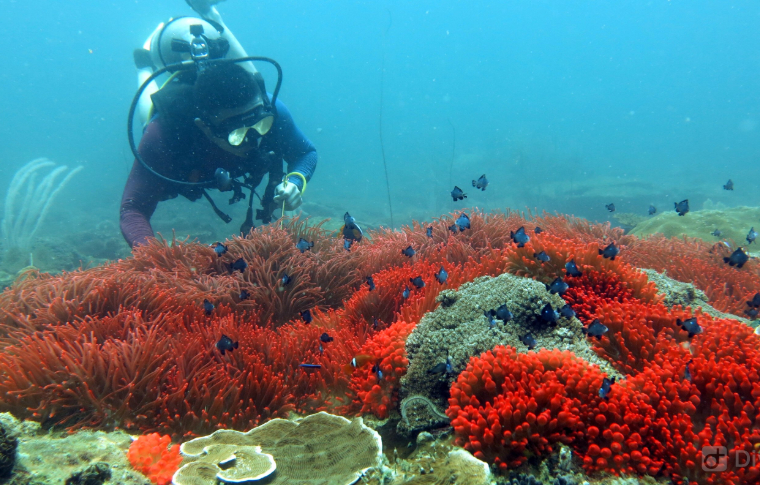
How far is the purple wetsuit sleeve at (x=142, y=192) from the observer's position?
20.6 feet

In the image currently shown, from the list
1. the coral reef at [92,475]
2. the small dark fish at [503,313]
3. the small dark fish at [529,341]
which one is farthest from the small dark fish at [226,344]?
the small dark fish at [529,341]

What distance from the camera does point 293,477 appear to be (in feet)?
6.56

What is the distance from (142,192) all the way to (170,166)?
2.26 ft

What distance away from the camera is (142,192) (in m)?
6.55

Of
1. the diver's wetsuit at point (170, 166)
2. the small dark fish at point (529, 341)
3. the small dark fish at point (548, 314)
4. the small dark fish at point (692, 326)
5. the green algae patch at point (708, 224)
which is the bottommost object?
the green algae patch at point (708, 224)

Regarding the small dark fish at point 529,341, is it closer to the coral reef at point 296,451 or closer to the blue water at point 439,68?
the coral reef at point 296,451

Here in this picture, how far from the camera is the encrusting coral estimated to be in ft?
6.24

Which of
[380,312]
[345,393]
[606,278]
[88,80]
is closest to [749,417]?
[606,278]

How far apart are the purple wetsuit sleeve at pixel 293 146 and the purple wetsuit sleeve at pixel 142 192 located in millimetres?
2239

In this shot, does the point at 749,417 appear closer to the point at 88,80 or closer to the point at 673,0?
the point at 673,0

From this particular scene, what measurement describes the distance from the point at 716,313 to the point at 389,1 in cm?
17165

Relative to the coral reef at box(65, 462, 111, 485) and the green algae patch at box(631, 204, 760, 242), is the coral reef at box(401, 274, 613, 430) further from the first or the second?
the green algae patch at box(631, 204, 760, 242)

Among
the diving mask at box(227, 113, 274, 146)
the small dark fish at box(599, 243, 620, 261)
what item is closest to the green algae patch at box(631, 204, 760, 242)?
the small dark fish at box(599, 243, 620, 261)

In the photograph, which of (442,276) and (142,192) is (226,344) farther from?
(142,192)
